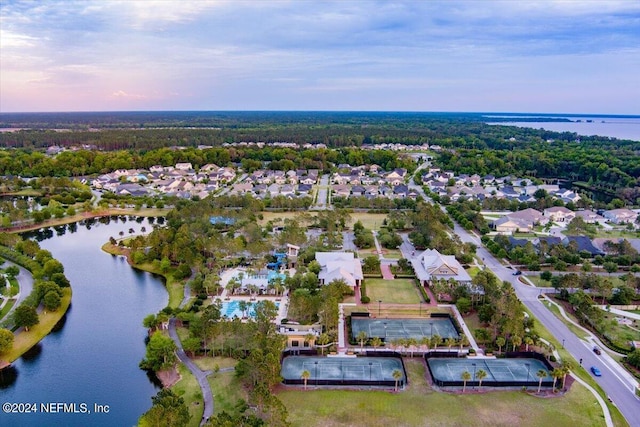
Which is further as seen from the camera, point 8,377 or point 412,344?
point 412,344

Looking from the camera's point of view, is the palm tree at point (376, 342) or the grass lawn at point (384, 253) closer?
the palm tree at point (376, 342)

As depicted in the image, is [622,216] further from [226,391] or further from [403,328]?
[226,391]

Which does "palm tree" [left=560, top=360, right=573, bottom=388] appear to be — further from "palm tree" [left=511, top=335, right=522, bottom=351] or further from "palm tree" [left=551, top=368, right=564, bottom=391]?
"palm tree" [left=511, top=335, right=522, bottom=351]

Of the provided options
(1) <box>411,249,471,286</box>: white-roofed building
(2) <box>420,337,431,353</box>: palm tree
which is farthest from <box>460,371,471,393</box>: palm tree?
(1) <box>411,249,471,286</box>: white-roofed building

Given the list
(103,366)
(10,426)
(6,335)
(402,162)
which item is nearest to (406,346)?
(103,366)

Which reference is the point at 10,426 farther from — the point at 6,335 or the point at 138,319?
the point at 138,319

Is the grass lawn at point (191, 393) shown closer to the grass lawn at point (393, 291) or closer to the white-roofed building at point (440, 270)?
the grass lawn at point (393, 291)

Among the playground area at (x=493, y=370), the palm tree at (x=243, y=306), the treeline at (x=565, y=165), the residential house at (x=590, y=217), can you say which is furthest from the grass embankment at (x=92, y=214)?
the treeline at (x=565, y=165)

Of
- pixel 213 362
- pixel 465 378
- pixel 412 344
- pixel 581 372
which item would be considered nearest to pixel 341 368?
pixel 412 344
